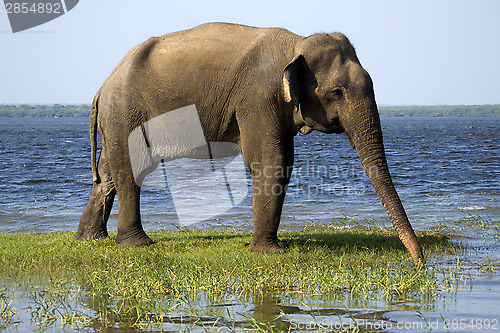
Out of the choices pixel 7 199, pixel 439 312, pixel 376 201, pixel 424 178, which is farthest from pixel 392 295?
pixel 424 178

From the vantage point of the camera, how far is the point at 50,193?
24.0 metres

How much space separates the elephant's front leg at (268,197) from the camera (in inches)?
389

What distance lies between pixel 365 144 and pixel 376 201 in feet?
36.6

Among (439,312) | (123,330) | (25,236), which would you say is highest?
(123,330)

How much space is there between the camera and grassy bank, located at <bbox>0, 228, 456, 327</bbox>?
7121mm

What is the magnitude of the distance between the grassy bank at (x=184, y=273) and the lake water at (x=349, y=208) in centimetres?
35

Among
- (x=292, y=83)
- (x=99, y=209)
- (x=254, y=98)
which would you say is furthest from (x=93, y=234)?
(x=292, y=83)

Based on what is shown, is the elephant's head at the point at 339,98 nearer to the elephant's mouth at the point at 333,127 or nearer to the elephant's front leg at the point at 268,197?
the elephant's mouth at the point at 333,127

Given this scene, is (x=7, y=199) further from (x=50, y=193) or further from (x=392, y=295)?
(x=392, y=295)

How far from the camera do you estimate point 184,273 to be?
8.26 meters

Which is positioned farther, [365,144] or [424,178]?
[424,178]

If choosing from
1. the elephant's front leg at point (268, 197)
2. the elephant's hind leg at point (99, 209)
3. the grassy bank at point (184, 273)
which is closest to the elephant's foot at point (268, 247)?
the elephant's front leg at point (268, 197)

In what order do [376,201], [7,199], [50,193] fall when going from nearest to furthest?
[376,201] < [7,199] < [50,193]

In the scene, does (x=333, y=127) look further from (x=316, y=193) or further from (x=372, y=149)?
(x=316, y=193)
